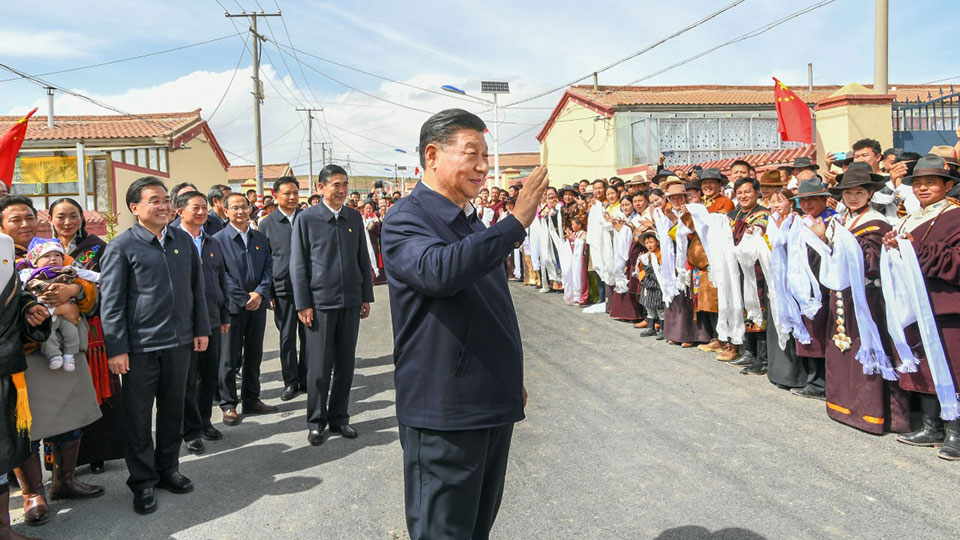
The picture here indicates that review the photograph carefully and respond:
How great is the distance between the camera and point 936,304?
14.6 ft

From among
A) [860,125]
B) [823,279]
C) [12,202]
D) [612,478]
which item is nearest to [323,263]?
[12,202]

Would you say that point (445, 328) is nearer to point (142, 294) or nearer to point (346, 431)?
point (142, 294)

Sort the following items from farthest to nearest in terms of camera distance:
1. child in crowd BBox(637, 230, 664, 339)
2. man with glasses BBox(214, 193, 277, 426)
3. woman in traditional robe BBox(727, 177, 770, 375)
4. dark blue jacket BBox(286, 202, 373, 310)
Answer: child in crowd BBox(637, 230, 664, 339)
woman in traditional robe BBox(727, 177, 770, 375)
man with glasses BBox(214, 193, 277, 426)
dark blue jacket BBox(286, 202, 373, 310)

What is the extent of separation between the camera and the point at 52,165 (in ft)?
75.0

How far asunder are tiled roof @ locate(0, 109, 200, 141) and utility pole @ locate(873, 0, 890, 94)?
81.7 ft

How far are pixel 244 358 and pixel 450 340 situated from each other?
4.27 meters

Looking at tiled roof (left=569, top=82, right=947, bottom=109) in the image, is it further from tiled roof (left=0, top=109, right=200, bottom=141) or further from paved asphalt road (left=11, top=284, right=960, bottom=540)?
paved asphalt road (left=11, top=284, right=960, bottom=540)

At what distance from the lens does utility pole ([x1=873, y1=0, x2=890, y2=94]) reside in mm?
10391

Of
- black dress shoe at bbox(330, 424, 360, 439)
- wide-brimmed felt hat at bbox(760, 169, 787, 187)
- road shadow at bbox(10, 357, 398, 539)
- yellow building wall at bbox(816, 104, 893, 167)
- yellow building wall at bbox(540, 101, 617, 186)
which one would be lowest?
road shadow at bbox(10, 357, 398, 539)

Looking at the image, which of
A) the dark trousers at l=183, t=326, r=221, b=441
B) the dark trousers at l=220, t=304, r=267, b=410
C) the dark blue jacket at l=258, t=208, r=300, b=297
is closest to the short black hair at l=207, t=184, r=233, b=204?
the dark blue jacket at l=258, t=208, r=300, b=297

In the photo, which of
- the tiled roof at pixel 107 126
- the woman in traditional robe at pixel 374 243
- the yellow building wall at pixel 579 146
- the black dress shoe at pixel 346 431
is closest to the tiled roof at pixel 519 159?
the yellow building wall at pixel 579 146

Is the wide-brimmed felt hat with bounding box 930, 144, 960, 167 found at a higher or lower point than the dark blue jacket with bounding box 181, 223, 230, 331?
higher

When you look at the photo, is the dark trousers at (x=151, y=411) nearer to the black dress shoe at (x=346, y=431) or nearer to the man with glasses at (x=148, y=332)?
the man with glasses at (x=148, y=332)

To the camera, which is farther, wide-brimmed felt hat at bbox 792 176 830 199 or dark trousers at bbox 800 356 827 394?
dark trousers at bbox 800 356 827 394
